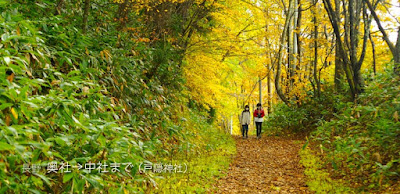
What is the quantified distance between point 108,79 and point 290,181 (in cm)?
430

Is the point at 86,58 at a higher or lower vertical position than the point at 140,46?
lower

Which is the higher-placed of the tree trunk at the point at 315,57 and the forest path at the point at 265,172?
the tree trunk at the point at 315,57

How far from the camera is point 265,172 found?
25.8 ft

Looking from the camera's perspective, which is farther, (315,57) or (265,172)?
(315,57)

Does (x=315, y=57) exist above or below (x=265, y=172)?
above

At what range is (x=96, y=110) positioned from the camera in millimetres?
4172

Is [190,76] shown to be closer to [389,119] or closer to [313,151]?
[313,151]

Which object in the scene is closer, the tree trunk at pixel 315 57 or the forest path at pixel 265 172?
the forest path at pixel 265 172

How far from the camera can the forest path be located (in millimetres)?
6316

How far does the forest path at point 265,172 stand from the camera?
249 inches

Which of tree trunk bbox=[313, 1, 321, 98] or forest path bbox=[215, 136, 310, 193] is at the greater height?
tree trunk bbox=[313, 1, 321, 98]

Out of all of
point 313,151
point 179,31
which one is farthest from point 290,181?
point 179,31

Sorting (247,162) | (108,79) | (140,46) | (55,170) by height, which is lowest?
(247,162)

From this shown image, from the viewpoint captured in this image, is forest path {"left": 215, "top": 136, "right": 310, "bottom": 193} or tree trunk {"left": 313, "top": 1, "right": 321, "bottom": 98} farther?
tree trunk {"left": 313, "top": 1, "right": 321, "bottom": 98}
